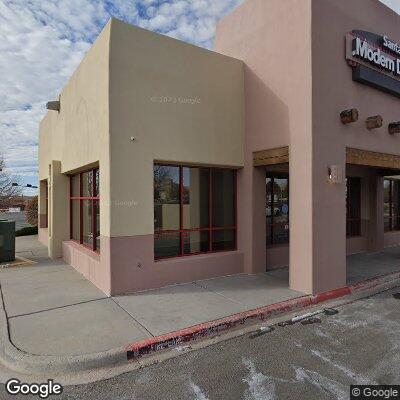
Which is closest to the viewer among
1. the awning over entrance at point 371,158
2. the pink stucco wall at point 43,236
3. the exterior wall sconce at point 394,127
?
the awning over entrance at point 371,158

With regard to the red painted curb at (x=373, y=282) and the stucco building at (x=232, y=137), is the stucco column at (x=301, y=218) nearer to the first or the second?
the stucco building at (x=232, y=137)

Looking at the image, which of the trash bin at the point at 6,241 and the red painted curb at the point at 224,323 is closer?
the red painted curb at the point at 224,323

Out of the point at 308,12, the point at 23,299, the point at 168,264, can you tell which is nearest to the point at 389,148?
the point at 308,12

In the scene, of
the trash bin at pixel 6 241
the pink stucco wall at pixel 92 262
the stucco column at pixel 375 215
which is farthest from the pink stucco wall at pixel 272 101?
the trash bin at pixel 6 241

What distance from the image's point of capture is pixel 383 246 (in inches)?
489

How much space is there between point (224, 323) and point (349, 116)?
511 cm

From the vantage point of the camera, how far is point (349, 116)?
698 centimetres

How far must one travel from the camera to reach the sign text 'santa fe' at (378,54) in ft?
24.2

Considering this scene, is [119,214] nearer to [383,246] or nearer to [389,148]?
[389,148]

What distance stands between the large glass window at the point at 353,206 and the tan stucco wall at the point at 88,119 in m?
9.46

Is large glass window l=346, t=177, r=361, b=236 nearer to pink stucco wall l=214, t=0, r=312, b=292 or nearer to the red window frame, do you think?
pink stucco wall l=214, t=0, r=312, b=292

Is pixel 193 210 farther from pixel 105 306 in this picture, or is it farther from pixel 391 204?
pixel 391 204

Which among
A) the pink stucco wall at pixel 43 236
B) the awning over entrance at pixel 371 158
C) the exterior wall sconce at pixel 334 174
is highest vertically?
the awning over entrance at pixel 371 158

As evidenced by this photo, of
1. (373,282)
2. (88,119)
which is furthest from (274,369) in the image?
(88,119)
